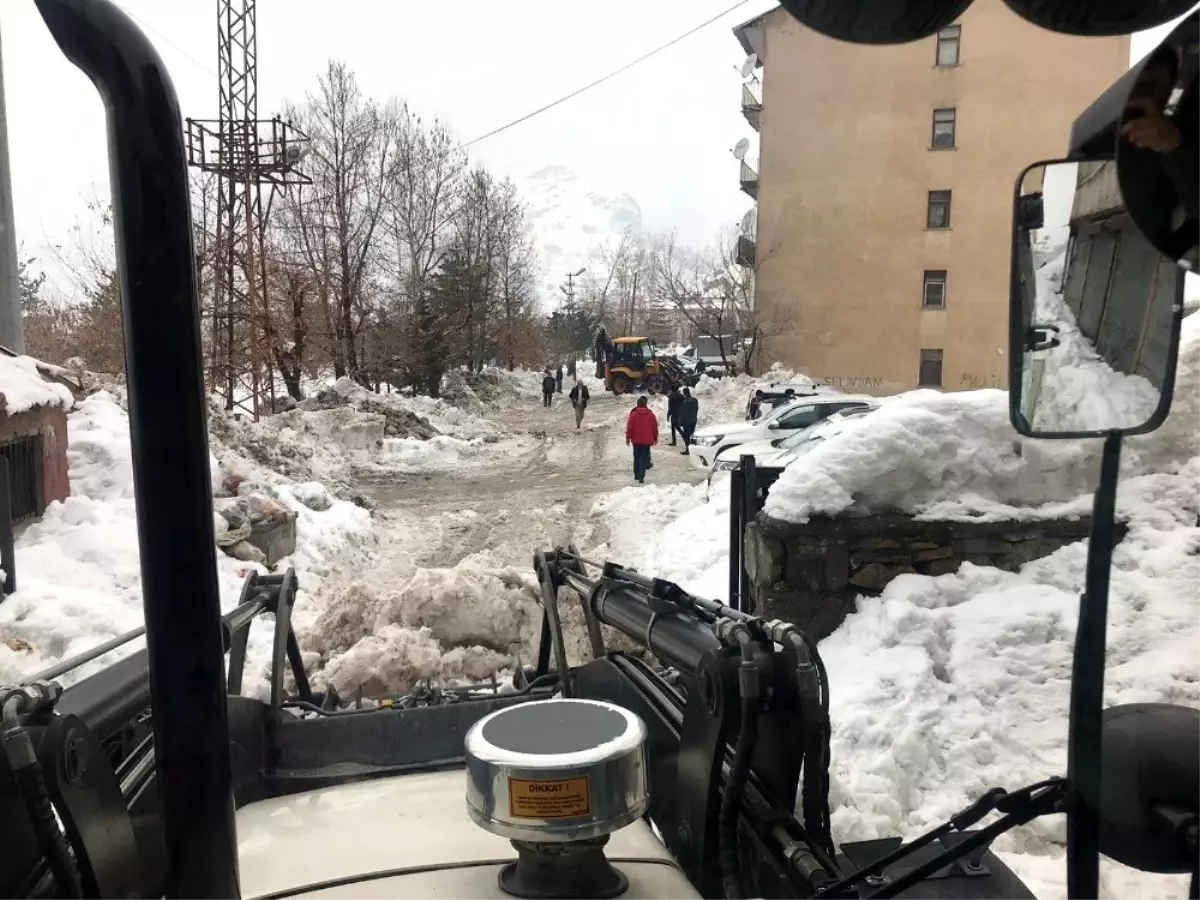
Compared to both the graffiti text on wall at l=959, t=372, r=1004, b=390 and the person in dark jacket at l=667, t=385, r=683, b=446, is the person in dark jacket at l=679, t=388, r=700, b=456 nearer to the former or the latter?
the person in dark jacket at l=667, t=385, r=683, b=446

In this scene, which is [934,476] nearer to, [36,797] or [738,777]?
[738,777]

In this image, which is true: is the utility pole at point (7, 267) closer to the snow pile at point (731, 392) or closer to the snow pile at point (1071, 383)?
the snow pile at point (1071, 383)

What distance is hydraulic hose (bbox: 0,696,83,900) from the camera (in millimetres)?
1324

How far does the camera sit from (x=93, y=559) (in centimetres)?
920

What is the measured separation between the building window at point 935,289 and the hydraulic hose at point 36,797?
3558cm

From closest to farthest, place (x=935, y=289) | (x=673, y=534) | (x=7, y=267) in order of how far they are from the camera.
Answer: (x=7, y=267) < (x=673, y=534) < (x=935, y=289)

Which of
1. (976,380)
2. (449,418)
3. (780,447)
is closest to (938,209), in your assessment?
(976,380)

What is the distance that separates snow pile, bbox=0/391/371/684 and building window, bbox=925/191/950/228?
26.4m

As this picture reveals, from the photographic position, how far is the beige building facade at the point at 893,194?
31.2 metres

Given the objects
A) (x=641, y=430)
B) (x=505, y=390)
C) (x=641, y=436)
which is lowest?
(x=505, y=390)

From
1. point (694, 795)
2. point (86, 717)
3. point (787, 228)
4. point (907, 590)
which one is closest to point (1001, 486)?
point (907, 590)

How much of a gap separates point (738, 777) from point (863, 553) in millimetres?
4788

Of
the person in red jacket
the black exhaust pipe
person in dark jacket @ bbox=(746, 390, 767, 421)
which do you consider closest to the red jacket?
the person in red jacket

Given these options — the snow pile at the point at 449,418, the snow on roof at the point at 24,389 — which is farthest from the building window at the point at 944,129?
the snow on roof at the point at 24,389
